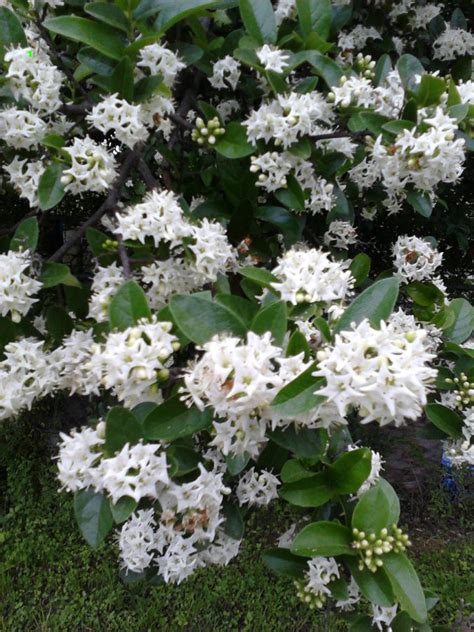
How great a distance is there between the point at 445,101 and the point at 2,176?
1599 mm

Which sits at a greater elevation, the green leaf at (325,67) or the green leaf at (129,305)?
the green leaf at (325,67)

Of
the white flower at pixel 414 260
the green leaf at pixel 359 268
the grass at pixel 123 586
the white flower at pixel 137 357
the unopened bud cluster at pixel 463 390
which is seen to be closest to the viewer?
the white flower at pixel 137 357

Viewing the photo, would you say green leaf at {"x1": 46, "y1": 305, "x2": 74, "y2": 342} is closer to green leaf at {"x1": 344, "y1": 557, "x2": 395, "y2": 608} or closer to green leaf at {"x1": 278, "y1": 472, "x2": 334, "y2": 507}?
green leaf at {"x1": 278, "y1": 472, "x2": 334, "y2": 507}

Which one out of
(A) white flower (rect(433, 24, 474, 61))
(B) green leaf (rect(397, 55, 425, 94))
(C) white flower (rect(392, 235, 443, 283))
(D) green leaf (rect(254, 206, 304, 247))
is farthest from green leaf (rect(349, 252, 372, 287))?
(A) white flower (rect(433, 24, 474, 61))

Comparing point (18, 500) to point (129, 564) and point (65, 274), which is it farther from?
point (65, 274)

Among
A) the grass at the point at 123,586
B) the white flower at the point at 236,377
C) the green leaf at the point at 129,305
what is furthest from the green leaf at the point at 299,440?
the grass at the point at 123,586

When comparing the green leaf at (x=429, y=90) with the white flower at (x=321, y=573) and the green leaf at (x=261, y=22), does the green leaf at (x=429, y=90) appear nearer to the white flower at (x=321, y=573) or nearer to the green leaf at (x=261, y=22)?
the green leaf at (x=261, y=22)

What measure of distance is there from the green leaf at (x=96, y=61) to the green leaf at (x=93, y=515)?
3.51 feet

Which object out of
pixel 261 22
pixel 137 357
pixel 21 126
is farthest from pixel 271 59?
pixel 137 357

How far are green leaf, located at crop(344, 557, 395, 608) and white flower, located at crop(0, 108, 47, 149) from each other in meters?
1.29

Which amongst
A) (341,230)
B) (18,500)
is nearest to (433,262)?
(341,230)

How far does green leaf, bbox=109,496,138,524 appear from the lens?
1.11m

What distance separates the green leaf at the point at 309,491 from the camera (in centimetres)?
130

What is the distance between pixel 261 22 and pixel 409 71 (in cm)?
48
